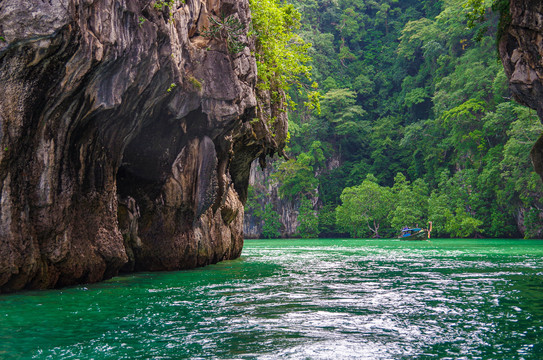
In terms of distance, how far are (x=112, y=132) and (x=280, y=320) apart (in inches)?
A: 272

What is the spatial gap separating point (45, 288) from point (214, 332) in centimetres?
537

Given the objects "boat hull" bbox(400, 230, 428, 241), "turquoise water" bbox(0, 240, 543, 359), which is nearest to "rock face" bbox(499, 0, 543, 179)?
"turquoise water" bbox(0, 240, 543, 359)

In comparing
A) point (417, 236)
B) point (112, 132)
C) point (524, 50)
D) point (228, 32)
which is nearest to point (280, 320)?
point (112, 132)

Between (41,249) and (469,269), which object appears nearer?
(41,249)

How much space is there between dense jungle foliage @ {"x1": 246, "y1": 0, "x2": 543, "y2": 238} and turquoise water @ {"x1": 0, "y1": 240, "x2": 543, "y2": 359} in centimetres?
3252

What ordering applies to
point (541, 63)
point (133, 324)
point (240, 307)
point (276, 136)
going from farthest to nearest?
point (276, 136), point (541, 63), point (240, 307), point (133, 324)

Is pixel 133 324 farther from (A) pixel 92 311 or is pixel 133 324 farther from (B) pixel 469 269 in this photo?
(B) pixel 469 269

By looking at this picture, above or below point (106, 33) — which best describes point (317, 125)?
above

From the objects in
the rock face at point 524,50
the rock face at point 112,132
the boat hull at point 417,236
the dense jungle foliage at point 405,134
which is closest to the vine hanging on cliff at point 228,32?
the rock face at point 112,132

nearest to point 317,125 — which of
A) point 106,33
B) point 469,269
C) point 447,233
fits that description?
point 447,233

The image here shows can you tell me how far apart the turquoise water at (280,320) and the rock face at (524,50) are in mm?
5113

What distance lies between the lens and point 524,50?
1395cm

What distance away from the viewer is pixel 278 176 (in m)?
67.5

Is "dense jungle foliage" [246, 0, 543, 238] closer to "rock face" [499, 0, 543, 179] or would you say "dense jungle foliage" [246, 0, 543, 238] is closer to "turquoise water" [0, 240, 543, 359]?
"rock face" [499, 0, 543, 179]
